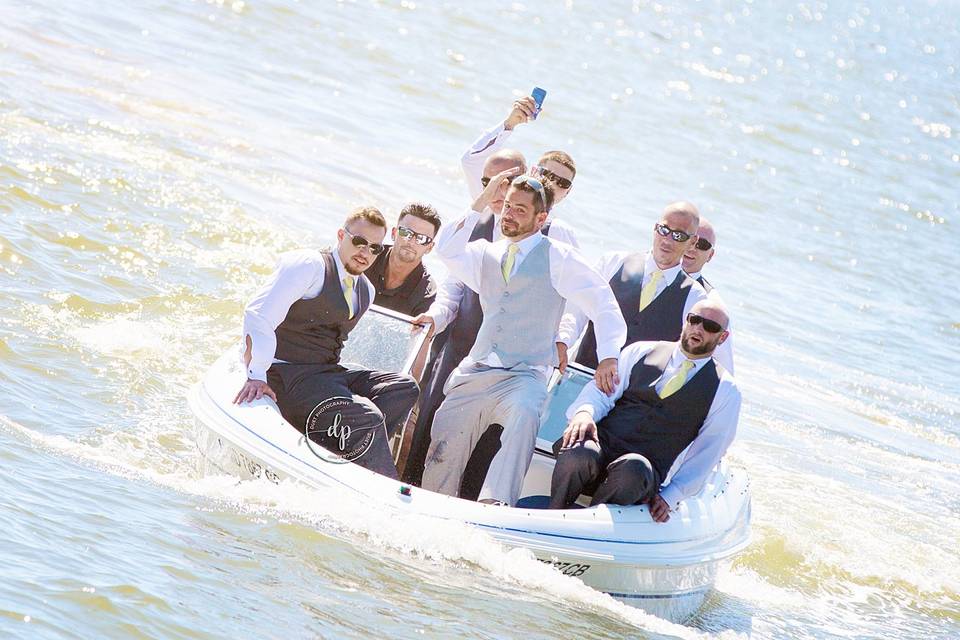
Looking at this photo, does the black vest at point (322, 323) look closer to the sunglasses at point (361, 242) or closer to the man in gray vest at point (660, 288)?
the sunglasses at point (361, 242)

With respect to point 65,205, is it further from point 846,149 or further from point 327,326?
point 846,149

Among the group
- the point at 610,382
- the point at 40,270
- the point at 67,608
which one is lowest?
the point at 67,608

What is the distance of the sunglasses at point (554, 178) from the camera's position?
669cm

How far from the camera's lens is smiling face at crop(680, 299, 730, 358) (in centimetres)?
589

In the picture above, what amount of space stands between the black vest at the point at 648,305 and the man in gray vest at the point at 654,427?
505mm

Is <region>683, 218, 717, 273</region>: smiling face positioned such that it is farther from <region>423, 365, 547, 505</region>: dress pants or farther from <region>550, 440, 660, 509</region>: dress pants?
<region>550, 440, 660, 509</region>: dress pants

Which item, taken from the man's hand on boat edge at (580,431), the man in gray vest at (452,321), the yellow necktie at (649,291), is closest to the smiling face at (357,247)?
the man in gray vest at (452,321)

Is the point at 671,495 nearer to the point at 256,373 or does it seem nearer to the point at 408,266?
the point at 408,266

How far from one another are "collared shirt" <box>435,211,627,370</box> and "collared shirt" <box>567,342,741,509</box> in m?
0.12

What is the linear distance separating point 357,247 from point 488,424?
0.98 m

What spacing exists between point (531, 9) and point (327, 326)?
80.8 ft

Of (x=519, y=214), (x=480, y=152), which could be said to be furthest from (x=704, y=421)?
(x=480, y=152)

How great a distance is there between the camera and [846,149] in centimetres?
2498

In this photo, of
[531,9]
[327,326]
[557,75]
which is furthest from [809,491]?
[531,9]
